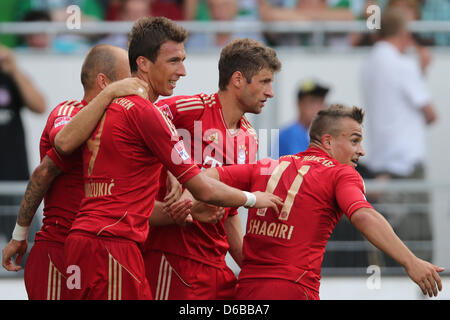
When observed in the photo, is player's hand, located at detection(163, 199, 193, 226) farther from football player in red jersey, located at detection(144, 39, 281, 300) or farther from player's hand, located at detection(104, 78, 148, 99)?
player's hand, located at detection(104, 78, 148, 99)

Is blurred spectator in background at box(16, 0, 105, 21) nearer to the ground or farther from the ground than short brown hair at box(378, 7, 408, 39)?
farther from the ground

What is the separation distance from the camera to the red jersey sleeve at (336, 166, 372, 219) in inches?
197

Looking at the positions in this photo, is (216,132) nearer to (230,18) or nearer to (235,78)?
(235,78)

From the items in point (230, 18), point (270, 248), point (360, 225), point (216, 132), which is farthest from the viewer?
point (230, 18)

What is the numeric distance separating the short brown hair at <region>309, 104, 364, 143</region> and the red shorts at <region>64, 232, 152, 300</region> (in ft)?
5.07

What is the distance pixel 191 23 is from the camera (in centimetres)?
962

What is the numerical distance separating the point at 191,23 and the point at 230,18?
862 millimetres

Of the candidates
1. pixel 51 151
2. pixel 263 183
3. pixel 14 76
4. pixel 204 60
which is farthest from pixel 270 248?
pixel 14 76

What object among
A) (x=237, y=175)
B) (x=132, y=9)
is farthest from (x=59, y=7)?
(x=237, y=175)

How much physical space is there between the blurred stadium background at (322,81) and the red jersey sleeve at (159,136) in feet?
10.4

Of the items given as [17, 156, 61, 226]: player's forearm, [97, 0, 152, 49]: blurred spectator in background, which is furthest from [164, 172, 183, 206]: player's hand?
[97, 0, 152, 49]: blurred spectator in background

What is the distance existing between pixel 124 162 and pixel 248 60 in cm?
150

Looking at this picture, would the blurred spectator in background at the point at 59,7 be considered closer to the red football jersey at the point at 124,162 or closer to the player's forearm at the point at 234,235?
the player's forearm at the point at 234,235

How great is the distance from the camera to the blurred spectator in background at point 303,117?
902 centimetres
